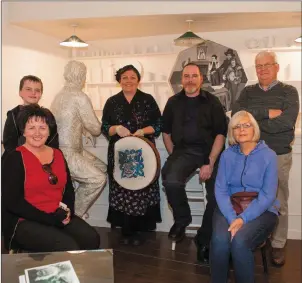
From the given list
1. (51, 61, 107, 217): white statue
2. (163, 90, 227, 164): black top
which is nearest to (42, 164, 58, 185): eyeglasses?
(51, 61, 107, 217): white statue

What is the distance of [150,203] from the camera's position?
368 centimetres

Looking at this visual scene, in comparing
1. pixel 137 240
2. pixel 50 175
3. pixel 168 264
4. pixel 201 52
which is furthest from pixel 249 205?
pixel 201 52

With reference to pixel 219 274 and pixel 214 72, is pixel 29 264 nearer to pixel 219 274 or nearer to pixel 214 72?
pixel 219 274

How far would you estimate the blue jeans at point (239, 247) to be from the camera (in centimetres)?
235

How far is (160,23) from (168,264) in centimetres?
319

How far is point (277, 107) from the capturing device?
10.6 ft

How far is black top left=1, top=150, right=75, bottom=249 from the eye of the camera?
234cm

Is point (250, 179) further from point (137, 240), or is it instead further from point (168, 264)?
point (137, 240)

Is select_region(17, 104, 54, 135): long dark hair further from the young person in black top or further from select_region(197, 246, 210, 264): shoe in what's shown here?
select_region(197, 246, 210, 264): shoe

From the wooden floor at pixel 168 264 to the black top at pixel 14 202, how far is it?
81 cm

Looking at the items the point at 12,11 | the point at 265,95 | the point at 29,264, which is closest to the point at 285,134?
the point at 265,95

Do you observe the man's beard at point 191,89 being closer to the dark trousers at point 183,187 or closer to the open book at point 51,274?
the dark trousers at point 183,187

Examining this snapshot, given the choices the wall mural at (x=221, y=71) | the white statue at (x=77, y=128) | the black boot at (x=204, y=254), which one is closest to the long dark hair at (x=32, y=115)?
the white statue at (x=77, y=128)

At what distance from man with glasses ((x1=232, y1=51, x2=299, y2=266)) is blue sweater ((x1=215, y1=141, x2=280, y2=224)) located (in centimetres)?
61
